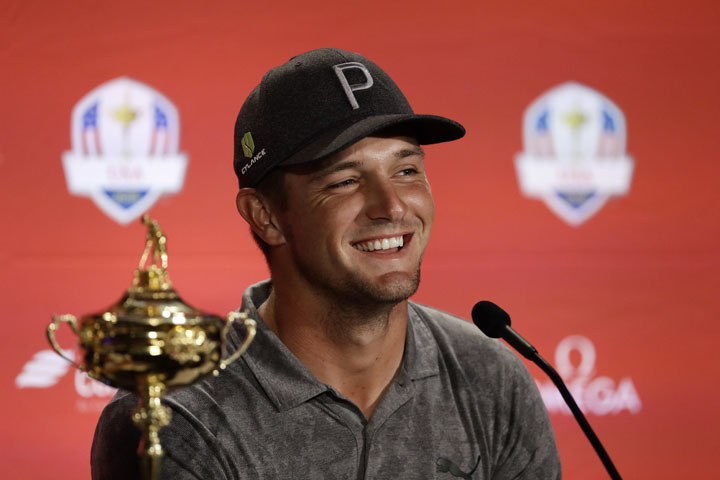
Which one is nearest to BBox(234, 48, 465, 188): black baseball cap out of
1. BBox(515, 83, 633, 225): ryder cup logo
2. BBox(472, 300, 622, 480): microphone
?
BBox(472, 300, 622, 480): microphone

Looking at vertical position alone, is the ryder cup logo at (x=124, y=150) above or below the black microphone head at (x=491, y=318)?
above

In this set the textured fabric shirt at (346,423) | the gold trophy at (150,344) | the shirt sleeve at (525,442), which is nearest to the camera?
the gold trophy at (150,344)

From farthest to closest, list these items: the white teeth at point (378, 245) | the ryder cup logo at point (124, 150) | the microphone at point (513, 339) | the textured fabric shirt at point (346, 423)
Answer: the ryder cup logo at point (124, 150) < the white teeth at point (378, 245) < the textured fabric shirt at point (346, 423) < the microphone at point (513, 339)

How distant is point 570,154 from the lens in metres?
2.55

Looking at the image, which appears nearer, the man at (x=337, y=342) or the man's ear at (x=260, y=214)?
the man at (x=337, y=342)

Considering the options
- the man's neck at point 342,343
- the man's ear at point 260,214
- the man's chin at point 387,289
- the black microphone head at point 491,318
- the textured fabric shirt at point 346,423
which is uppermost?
the man's ear at point 260,214

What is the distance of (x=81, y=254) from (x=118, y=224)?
0.41 ft

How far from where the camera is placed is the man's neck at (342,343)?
155cm

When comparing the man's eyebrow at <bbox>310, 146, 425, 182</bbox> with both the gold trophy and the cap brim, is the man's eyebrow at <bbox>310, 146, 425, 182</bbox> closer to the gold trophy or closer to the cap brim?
the cap brim

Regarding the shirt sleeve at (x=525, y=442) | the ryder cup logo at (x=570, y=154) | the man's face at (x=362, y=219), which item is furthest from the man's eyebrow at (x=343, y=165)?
the ryder cup logo at (x=570, y=154)

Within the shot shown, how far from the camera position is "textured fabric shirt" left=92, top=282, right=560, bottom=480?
141cm

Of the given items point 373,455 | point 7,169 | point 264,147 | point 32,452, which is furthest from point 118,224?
point 373,455

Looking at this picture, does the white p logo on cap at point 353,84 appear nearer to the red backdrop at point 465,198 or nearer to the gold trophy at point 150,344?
the gold trophy at point 150,344

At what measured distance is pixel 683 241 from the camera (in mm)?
2643
